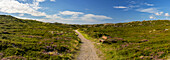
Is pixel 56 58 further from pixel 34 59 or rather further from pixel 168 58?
pixel 168 58

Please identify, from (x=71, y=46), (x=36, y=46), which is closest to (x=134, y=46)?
(x=71, y=46)

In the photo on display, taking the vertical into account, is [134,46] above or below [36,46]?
below

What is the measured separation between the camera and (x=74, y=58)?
51.3ft

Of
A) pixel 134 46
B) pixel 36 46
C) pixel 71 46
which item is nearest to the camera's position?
pixel 36 46

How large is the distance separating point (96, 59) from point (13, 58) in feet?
35.6

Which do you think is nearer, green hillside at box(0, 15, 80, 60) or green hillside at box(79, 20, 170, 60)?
green hillside at box(79, 20, 170, 60)

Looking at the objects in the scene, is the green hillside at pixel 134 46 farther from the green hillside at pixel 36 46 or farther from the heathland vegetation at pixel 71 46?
the green hillside at pixel 36 46

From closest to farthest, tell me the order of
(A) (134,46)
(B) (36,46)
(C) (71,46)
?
(B) (36,46) → (A) (134,46) → (C) (71,46)

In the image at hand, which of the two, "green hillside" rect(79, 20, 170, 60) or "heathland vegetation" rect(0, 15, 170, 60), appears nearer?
"green hillside" rect(79, 20, 170, 60)

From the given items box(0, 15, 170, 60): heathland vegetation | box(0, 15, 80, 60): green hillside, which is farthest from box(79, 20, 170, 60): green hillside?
box(0, 15, 80, 60): green hillside

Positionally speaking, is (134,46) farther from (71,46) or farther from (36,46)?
(36,46)

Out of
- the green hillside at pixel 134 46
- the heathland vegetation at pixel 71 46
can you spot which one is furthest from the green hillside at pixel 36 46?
the green hillside at pixel 134 46

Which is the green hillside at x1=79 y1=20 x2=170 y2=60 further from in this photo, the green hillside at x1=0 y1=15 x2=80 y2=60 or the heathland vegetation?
the green hillside at x1=0 y1=15 x2=80 y2=60

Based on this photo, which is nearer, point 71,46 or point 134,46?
point 134,46
